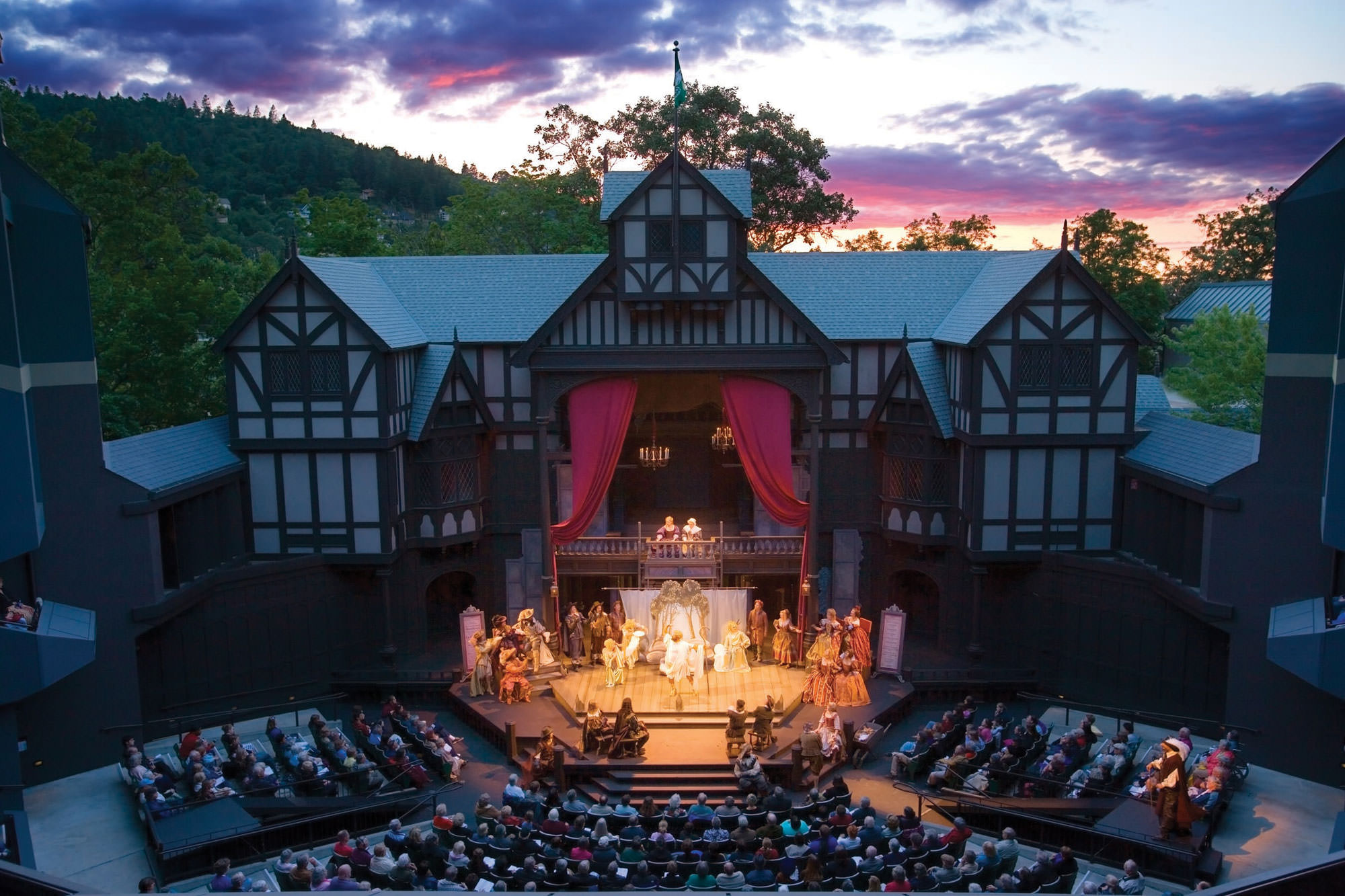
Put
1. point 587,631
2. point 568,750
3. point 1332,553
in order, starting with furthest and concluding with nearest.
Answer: point 587,631 → point 568,750 → point 1332,553

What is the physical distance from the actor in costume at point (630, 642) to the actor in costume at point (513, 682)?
2.51m

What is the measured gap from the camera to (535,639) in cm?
2561

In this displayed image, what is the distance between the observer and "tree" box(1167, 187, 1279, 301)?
50.0 meters

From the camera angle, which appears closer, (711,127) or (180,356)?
(180,356)

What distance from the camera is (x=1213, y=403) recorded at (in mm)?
31797

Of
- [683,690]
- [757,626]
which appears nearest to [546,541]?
[683,690]

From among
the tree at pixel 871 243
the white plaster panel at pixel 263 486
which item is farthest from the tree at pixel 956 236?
the white plaster panel at pixel 263 486

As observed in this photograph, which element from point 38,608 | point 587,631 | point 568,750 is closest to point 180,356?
point 38,608

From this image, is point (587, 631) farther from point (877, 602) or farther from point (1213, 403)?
point (1213, 403)

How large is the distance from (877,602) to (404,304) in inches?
623

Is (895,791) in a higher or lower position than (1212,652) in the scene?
lower

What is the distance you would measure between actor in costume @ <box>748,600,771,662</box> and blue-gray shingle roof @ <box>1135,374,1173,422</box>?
1133 centimetres

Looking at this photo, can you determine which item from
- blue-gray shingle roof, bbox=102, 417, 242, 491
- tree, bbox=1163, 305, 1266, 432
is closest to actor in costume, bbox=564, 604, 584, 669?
blue-gray shingle roof, bbox=102, 417, 242, 491

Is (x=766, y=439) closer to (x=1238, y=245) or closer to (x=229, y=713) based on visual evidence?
(x=229, y=713)
